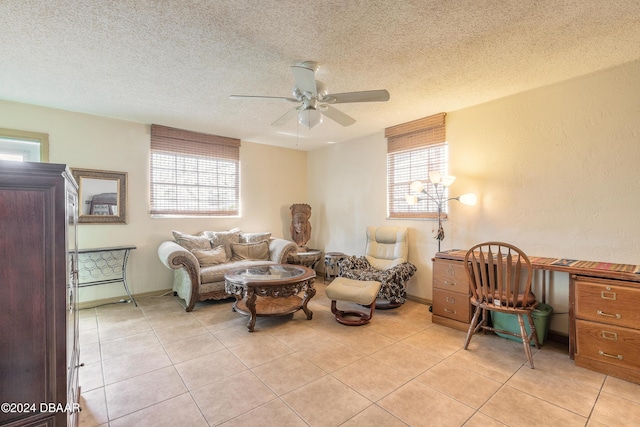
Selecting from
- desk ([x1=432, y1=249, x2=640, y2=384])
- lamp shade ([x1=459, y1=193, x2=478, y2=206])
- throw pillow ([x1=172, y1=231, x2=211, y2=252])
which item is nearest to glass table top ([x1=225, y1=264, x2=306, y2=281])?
throw pillow ([x1=172, y1=231, x2=211, y2=252])

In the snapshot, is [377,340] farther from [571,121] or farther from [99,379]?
[571,121]

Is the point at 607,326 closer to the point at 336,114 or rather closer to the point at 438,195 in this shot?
the point at 438,195

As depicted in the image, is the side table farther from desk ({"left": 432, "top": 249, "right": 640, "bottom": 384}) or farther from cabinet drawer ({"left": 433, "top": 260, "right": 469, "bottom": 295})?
desk ({"left": 432, "top": 249, "right": 640, "bottom": 384})

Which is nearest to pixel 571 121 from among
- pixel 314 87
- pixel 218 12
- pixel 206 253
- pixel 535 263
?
pixel 535 263

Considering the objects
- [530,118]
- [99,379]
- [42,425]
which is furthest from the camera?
[530,118]

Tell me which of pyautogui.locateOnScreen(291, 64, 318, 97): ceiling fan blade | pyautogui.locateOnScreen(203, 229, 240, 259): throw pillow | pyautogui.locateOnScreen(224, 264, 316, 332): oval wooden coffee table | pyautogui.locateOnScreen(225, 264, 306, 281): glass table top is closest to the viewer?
pyautogui.locateOnScreen(291, 64, 318, 97): ceiling fan blade

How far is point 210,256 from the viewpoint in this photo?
3.89 m

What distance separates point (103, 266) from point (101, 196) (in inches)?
35.9

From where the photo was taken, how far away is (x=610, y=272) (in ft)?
7.01

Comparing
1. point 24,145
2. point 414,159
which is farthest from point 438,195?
point 24,145

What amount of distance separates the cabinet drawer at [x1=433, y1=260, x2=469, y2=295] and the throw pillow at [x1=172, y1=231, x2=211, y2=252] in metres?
3.07

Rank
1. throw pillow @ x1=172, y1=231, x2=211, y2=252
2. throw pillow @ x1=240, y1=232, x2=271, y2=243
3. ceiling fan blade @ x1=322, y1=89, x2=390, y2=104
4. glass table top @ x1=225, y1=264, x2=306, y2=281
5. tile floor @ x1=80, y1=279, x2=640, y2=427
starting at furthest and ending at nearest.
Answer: throw pillow @ x1=240, y1=232, x2=271, y2=243 → throw pillow @ x1=172, y1=231, x2=211, y2=252 → glass table top @ x1=225, y1=264, x2=306, y2=281 → ceiling fan blade @ x1=322, y1=89, x2=390, y2=104 → tile floor @ x1=80, y1=279, x2=640, y2=427

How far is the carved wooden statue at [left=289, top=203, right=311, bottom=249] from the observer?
5.26m

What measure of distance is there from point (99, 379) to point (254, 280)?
53.9 inches
